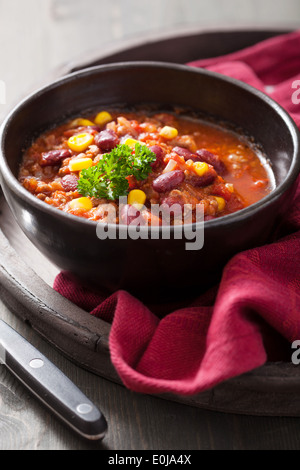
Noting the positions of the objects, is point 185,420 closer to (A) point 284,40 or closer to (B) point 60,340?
(B) point 60,340

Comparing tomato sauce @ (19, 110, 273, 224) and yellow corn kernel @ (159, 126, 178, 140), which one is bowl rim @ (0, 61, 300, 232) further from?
yellow corn kernel @ (159, 126, 178, 140)

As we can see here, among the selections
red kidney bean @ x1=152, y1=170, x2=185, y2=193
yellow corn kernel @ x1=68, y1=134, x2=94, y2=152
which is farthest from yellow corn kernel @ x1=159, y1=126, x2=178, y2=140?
red kidney bean @ x1=152, y1=170, x2=185, y2=193

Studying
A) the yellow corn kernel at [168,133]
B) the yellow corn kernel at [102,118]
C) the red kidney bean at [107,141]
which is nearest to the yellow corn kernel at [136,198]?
the red kidney bean at [107,141]

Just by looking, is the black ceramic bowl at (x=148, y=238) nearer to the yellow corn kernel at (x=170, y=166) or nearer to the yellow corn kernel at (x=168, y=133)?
the yellow corn kernel at (x=168, y=133)

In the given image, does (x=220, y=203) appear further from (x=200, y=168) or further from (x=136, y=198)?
(x=136, y=198)

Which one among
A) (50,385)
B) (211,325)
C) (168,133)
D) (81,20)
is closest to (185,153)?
(168,133)

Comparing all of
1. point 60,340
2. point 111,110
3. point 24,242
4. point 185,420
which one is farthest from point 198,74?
point 185,420
